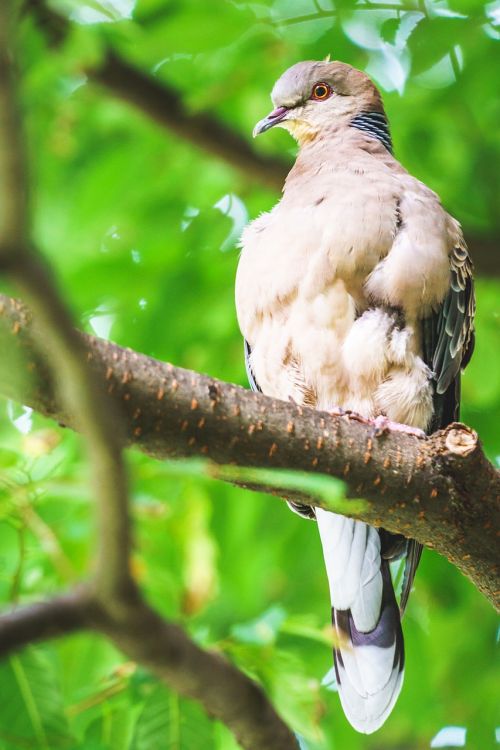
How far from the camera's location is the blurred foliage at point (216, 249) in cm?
269

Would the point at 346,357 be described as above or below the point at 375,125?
below

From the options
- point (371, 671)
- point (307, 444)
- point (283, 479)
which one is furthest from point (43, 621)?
point (371, 671)

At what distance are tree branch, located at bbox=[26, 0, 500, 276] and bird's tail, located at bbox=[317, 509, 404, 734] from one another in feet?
4.57

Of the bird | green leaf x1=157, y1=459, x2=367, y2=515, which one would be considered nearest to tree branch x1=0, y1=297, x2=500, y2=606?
green leaf x1=157, y1=459, x2=367, y2=515

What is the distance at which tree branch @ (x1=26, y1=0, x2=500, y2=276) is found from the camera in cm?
404

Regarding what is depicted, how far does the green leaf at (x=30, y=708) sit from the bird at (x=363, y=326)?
120 centimetres

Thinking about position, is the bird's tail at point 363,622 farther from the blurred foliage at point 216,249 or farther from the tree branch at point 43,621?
the tree branch at point 43,621

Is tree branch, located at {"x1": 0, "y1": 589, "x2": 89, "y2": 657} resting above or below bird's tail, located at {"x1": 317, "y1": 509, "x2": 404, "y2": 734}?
above

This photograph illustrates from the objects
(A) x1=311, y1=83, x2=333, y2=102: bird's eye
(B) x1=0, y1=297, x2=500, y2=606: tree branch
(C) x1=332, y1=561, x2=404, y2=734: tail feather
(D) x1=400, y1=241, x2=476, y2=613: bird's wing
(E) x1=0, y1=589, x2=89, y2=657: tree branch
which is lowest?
(C) x1=332, y1=561, x2=404, y2=734: tail feather

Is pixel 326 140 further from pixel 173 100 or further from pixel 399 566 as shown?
pixel 399 566

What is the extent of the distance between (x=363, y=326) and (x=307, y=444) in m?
1.00

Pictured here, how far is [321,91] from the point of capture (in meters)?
3.79

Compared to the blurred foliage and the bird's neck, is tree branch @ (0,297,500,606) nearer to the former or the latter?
the blurred foliage

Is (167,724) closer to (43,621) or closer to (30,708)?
(30,708)
